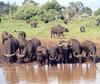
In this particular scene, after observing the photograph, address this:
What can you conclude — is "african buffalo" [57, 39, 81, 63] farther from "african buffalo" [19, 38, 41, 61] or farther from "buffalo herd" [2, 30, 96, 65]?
"african buffalo" [19, 38, 41, 61]

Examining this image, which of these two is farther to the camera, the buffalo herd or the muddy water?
the buffalo herd

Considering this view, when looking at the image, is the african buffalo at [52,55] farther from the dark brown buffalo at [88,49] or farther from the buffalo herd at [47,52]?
the dark brown buffalo at [88,49]

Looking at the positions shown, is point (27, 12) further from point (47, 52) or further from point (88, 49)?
point (47, 52)

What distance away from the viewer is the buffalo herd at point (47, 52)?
2028cm

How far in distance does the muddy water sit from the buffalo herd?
22.7 inches

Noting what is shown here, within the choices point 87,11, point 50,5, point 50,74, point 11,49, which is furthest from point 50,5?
point 50,74

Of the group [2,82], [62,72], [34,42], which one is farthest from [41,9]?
[2,82]

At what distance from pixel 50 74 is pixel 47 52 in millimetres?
2948

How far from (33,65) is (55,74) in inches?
108

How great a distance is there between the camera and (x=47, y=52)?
2039 centimetres

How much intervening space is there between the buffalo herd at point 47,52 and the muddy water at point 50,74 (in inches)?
22.7

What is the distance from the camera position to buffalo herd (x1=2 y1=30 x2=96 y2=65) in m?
20.3

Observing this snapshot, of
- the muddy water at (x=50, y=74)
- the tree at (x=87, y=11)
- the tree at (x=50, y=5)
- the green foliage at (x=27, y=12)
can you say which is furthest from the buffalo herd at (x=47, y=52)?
the tree at (x=87, y=11)

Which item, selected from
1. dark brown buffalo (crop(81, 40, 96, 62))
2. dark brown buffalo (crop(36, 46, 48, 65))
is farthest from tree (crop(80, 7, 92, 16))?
dark brown buffalo (crop(36, 46, 48, 65))
